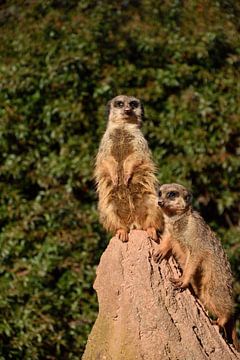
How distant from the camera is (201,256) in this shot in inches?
224

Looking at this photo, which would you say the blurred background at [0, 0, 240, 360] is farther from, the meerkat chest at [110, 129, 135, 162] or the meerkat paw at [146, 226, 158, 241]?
the meerkat paw at [146, 226, 158, 241]

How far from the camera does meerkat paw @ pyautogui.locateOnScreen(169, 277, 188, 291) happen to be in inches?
204

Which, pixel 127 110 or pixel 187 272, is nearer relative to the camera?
pixel 187 272

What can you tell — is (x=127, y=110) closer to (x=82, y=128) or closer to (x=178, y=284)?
(x=178, y=284)

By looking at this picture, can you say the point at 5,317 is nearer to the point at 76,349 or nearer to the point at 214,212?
the point at 76,349

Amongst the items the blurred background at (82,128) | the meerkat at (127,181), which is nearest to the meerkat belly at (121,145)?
the meerkat at (127,181)

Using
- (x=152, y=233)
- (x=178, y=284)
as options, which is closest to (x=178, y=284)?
(x=178, y=284)

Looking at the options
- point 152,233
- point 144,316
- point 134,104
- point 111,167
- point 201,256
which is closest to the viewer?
point 144,316

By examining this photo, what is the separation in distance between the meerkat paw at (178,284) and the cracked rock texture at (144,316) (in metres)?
0.03

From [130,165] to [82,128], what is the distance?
274cm

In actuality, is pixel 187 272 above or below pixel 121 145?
below

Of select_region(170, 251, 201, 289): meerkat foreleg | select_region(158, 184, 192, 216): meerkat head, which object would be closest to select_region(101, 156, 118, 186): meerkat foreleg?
select_region(158, 184, 192, 216): meerkat head

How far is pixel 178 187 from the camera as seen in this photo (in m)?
5.80

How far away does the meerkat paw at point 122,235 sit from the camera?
535cm
